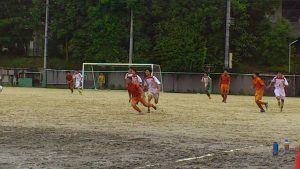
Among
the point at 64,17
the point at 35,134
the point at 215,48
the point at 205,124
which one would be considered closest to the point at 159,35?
the point at 215,48

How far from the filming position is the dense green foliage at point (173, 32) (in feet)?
198

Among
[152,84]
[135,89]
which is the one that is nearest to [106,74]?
[152,84]

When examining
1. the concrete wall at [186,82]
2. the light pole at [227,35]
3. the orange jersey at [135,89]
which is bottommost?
the concrete wall at [186,82]

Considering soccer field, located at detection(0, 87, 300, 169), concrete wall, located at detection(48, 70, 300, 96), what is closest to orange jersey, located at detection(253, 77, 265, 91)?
soccer field, located at detection(0, 87, 300, 169)

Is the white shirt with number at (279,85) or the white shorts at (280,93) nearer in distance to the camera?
the white shorts at (280,93)

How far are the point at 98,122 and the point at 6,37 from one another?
187 feet

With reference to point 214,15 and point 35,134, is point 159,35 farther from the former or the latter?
point 35,134

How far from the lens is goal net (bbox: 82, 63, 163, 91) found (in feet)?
194

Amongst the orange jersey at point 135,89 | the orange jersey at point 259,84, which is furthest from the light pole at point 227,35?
the orange jersey at point 135,89

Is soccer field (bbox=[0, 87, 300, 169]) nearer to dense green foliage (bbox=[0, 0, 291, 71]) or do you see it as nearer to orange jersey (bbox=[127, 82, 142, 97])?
orange jersey (bbox=[127, 82, 142, 97])

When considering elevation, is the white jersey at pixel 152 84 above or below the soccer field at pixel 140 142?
above

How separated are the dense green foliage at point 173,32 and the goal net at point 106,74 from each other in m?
1.82

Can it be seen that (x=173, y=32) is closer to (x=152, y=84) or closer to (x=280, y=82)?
(x=280, y=82)

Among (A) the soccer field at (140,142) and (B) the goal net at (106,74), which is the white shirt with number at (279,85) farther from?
(B) the goal net at (106,74)
